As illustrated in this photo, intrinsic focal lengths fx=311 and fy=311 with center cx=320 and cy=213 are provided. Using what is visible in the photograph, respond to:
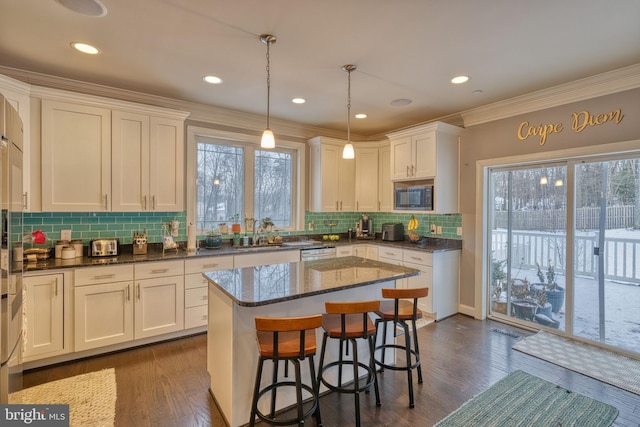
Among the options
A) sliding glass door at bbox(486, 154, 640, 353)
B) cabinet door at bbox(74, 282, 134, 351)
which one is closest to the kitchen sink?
cabinet door at bbox(74, 282, 134, 351)

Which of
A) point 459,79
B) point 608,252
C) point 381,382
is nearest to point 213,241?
point 381,382

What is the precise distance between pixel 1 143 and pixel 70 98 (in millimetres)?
2382

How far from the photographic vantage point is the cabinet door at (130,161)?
3.25 metres

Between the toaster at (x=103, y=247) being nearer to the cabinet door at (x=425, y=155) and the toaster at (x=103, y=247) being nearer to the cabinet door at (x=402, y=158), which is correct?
the cabinet door at (x=402, y=158)

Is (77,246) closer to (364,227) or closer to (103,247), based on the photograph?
(103,247)

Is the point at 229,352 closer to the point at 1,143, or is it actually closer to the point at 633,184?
the point at 1,143

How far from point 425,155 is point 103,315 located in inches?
161

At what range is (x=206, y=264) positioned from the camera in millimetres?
3523

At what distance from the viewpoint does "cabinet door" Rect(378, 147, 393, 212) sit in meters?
5.01

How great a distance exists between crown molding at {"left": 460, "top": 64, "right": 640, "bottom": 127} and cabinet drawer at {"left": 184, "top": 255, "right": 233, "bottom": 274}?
3.60 m

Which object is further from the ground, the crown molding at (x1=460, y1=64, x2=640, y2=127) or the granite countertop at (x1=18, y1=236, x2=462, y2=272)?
the crown molding at (x1=460, y1=64, x2=640, y2=127)

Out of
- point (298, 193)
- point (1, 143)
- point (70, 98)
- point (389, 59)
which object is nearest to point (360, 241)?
point (298, 193)

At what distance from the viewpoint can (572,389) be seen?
2500mm

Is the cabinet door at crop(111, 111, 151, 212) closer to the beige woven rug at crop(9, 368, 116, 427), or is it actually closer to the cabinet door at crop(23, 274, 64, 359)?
the cabinet door at crop(23, 274, 64, 359)
